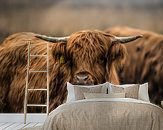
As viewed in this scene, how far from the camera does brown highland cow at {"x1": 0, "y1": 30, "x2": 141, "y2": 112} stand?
6.07 m

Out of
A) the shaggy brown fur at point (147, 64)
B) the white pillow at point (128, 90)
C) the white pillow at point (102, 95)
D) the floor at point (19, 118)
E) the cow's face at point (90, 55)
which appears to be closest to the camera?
the white pillow at point (102, 95)

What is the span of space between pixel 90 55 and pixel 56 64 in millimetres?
680

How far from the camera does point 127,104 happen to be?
413cm

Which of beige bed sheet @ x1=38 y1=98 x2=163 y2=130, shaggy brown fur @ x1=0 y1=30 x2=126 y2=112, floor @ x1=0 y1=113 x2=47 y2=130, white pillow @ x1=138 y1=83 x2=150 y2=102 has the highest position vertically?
shaggy brown fur @ x1=0 y1=30 x2=126 y2=112

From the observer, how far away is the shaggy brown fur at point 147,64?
616 cm

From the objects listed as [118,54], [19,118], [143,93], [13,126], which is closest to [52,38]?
[118,54]

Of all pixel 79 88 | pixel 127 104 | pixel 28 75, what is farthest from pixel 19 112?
pixel 127 104

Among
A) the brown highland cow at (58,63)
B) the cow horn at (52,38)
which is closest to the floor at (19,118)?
the brown highland cow at (58,63)

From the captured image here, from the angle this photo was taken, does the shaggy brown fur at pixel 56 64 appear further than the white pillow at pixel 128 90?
Yes

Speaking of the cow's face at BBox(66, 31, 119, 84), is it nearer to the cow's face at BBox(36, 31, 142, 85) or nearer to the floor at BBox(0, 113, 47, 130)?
the cow's face at BBox(36, 31, 142, 85)

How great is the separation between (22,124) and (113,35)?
231 centimetres

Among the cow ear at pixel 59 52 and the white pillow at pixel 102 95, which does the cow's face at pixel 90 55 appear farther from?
the white pillow at pixel 102 95

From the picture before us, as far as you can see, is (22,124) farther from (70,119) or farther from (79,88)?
(70,119)

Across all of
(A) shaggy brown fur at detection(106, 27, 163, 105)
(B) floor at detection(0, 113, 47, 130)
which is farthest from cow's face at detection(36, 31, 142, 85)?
(B) floor at detection(0, 113, 47, 130)
